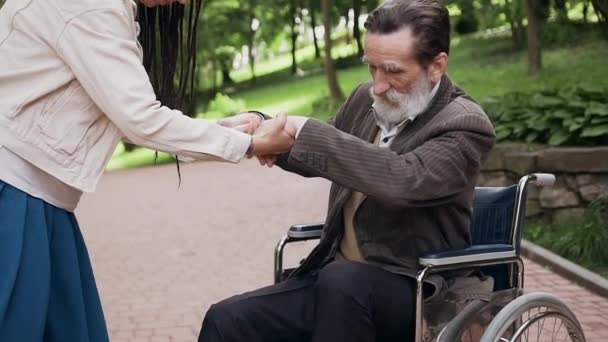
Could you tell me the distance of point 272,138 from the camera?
2.90 metres

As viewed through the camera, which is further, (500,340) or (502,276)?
(502,276)

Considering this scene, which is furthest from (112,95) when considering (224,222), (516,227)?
(224,222)

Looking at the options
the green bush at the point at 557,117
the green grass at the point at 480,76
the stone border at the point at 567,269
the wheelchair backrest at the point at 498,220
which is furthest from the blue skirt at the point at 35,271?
the green grass at the point at 480,76

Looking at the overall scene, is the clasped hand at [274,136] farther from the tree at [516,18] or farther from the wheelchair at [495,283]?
the tree at [516,18]

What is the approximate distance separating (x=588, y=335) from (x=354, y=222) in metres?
2.60

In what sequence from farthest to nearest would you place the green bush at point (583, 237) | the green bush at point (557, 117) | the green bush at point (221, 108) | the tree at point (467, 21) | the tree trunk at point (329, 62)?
the tree at point (467, 21) → the green bush at point (221, 108) → the tree trunk at point (329, 62) → the green bush at point (557, 117) → the green bush at point (583, 237)

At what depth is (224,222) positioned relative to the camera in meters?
10.3

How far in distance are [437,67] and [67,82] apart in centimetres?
114

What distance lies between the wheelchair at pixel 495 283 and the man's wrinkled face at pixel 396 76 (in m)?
0.46

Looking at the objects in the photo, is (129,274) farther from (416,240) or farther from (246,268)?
(416,240)

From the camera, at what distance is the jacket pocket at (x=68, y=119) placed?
256cm

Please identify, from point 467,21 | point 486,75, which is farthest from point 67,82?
point 467,21

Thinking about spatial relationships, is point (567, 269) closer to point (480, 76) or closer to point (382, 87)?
point (382, 87)

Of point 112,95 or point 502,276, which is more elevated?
point 112,95
